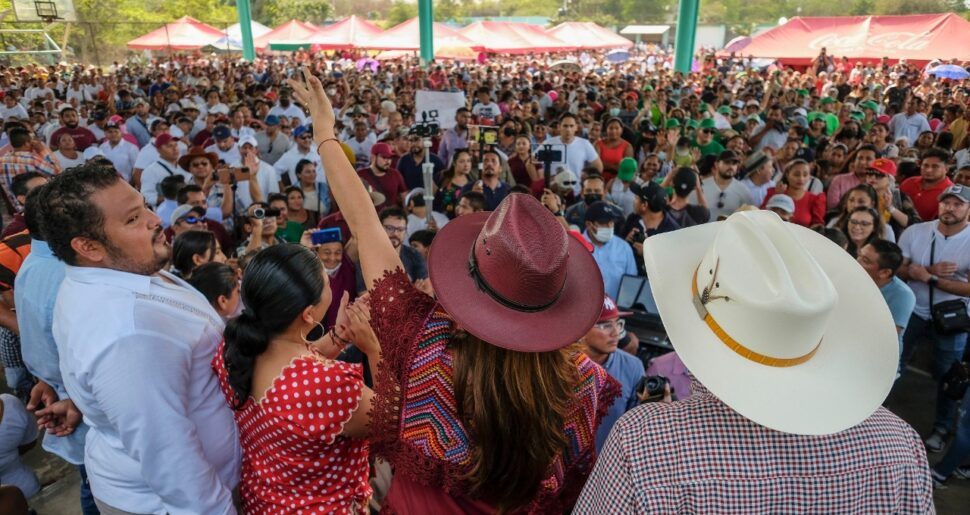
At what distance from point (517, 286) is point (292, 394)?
72 cm

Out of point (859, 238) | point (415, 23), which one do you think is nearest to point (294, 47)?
point (415, 23)

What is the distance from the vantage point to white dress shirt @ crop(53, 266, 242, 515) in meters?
1.50

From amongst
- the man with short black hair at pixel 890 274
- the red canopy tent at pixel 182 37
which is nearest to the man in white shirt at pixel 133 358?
the man with short black hair at pixel 890 274

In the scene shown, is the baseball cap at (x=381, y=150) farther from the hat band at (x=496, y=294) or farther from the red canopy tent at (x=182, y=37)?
the red canopy tent at (x=182, y=37)

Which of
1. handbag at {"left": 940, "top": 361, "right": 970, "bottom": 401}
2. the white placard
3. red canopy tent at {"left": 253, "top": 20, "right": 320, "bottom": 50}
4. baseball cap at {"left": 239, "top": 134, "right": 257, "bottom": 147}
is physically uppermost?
red canopy tent at {"left": 253, "top": 20, "right": 320, "bottom": 50}

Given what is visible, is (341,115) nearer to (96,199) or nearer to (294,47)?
(96,199)

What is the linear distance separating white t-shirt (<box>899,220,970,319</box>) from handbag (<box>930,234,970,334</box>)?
176mm

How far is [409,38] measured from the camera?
105 ft

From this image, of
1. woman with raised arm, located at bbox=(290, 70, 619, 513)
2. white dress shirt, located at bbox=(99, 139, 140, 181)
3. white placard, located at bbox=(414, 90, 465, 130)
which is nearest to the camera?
woman with raised arm, located at bbox=(290, 70, 619, 513)

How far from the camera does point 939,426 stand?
4055 millimetres

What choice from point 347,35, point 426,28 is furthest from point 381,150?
point 347,35

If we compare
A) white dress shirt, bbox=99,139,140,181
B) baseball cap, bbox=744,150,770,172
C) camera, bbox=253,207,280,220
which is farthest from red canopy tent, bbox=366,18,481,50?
camera, bbox=253,207,280,220

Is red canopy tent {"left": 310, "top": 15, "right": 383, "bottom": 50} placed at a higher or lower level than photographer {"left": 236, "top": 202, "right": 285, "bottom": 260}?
higher

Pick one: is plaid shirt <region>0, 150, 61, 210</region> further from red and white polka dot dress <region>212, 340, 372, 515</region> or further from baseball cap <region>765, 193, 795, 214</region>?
baseball cap <region>765, 193, 795, 214</region>
